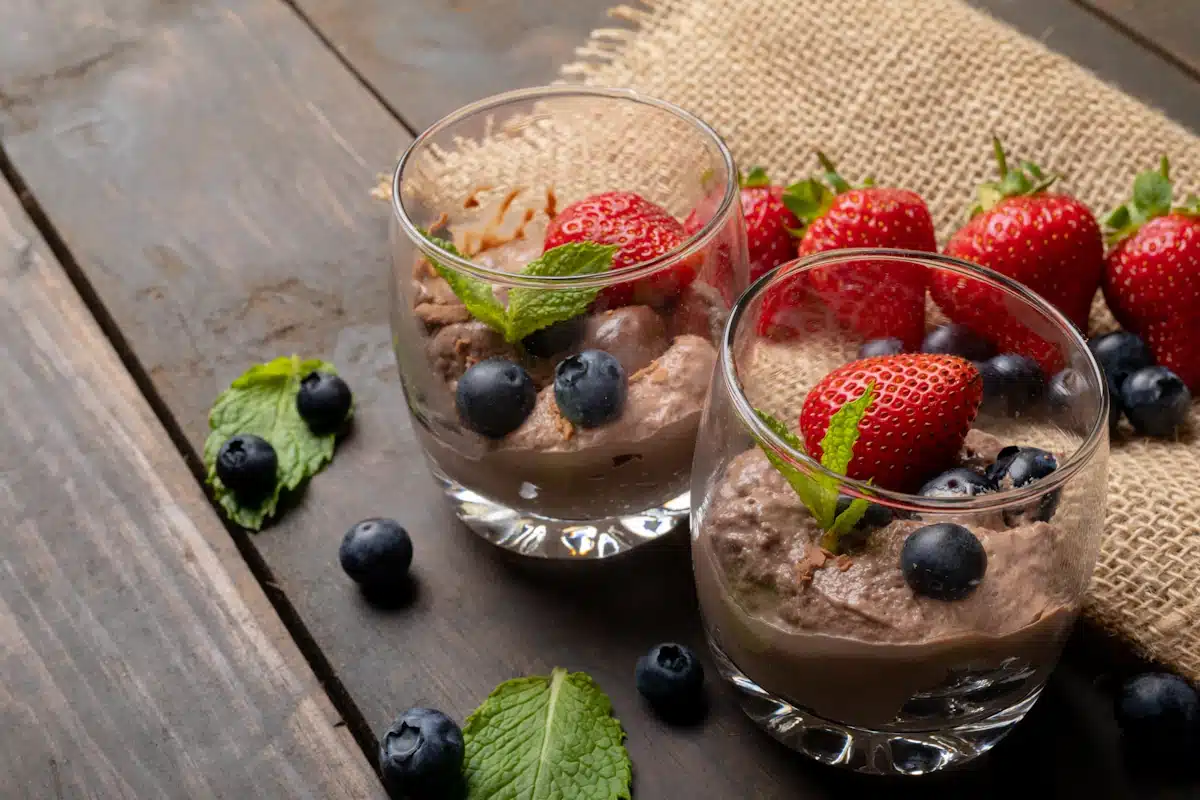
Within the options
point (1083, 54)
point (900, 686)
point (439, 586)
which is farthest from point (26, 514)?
point (1083, 54)

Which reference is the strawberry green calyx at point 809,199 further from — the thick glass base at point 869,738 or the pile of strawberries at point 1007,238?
the thick glass base at point 869,738

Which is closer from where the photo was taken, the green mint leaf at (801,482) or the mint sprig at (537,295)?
the green mint leaf at (801,482)

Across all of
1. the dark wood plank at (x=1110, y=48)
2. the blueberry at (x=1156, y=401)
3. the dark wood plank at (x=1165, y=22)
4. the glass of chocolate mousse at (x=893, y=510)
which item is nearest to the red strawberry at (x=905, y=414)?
the glass of chocolate mousse at (x=893, y=510)

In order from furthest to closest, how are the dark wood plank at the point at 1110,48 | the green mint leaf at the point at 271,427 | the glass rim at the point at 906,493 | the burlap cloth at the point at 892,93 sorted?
1. the dark wood plank at the point at 1110,48
2. the burlap cloth at the point at 892,93
3. the green mint leaf at the point at 271,427
4. the glass rim at the point at 906,493

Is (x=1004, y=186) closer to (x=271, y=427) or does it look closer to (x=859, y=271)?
(x=859, y=271)

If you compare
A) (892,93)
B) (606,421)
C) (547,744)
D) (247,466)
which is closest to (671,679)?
(547,744)

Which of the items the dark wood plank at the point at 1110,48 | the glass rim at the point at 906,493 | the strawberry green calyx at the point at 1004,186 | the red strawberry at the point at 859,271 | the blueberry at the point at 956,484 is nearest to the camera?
the glass rim at the point at 906,493
